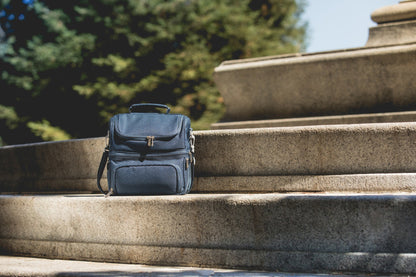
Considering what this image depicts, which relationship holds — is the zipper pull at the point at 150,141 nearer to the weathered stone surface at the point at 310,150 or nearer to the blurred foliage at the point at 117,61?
the weathered stone surface at the point at 310,150

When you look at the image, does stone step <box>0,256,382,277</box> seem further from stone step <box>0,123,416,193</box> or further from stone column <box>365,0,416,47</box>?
stone column <box>365,0,416,47</box>

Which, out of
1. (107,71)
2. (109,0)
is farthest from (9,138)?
(109,0)

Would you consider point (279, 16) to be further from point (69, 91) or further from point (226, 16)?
point (69, 91)

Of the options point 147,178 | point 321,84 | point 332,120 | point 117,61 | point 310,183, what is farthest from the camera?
point 117,61

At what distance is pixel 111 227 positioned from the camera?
2.47 meters

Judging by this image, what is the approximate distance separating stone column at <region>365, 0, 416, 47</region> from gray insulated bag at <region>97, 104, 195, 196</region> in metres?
2.25

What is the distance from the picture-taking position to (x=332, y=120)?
3.57 meters

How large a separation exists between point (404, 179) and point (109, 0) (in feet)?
38.4

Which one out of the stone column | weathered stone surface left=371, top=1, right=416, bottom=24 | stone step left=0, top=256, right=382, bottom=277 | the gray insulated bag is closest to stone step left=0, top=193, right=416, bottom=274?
stone step left=0, top=256, right=382, bottom=277

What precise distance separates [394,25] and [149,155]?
2.80 metres

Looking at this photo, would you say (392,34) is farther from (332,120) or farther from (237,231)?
(237,231)

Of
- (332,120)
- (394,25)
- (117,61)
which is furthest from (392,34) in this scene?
(117,61)

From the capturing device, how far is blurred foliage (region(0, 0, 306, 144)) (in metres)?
12.2

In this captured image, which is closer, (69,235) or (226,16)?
(69,235)
